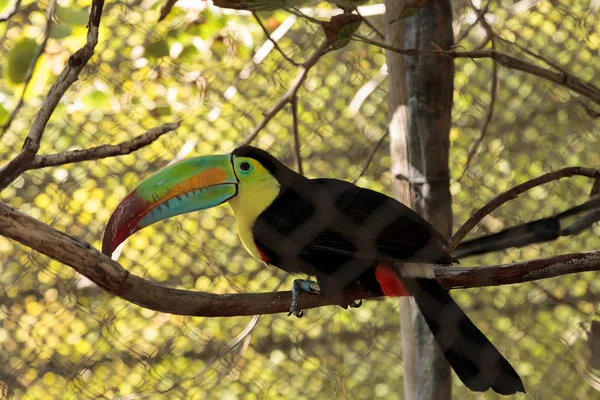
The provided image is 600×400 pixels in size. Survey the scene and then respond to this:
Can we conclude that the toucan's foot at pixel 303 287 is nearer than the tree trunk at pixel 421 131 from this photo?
Yes

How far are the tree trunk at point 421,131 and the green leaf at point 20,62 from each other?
2.00 feet

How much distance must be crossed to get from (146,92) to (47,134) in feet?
0.79

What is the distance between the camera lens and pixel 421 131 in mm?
1315

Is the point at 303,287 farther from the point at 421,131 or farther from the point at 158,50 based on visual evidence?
the point at 158,50

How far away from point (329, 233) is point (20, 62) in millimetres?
566

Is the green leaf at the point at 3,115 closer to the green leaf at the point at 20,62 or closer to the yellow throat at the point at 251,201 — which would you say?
the green leaf at the point at 20,62

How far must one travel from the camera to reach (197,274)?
172 cm

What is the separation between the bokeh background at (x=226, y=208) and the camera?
5.22 feet

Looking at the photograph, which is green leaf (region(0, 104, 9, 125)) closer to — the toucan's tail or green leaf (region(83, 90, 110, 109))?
green leaf (region(83, 90, 110, 109))

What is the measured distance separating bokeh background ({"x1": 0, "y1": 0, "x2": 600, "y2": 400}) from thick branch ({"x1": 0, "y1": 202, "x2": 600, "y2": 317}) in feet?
1.50

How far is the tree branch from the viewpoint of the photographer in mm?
788

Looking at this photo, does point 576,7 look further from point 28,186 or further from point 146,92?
point 28,186

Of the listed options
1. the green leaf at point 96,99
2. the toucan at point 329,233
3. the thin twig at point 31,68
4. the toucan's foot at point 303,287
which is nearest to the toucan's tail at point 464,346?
the toucan at point 329,233

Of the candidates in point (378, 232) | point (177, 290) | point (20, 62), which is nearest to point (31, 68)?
point (20, 62)
